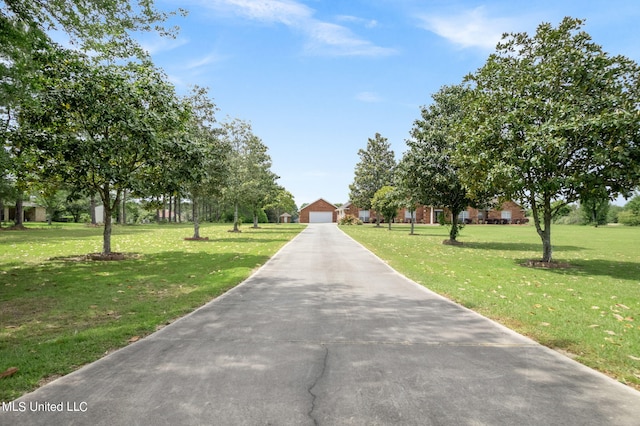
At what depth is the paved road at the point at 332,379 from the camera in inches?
124

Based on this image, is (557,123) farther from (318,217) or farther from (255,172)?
(318,217)

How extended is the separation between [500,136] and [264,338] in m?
12.6

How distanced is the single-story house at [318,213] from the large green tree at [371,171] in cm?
2938

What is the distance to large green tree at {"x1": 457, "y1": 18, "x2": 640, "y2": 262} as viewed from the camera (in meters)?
12.0

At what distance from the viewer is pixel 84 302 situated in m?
7.41

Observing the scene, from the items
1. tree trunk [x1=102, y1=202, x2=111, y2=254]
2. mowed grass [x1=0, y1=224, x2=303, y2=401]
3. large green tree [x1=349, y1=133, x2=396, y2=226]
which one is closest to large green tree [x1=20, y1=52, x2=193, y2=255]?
tree trunk [x1=102, y1=202, x2=111, y2=254]

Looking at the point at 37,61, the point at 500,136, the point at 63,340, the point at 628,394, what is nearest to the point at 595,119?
the point at 500,136

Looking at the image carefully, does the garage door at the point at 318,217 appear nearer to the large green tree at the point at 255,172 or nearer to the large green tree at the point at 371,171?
the large green tree at the point at 371,171

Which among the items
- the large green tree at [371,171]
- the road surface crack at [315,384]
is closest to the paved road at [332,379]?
the road surface crack at [315,384]

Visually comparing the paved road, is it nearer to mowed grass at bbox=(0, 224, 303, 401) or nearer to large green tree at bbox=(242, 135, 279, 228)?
mowed grass at bbox=(0, 224, 303, 401)

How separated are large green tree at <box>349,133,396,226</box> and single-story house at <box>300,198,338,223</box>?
1157 inches

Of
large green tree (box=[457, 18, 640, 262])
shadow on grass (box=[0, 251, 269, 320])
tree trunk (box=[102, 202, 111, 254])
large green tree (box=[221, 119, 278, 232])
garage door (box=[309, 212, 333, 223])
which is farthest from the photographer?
garage door (box=[309, 212, 333, 223])

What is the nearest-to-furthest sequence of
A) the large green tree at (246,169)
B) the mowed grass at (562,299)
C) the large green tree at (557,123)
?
1. the mowed grass at (562,299)
2. the large green tree at (557,123)
3. the large green tree at (246,169)

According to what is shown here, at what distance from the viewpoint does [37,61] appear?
1105cm
